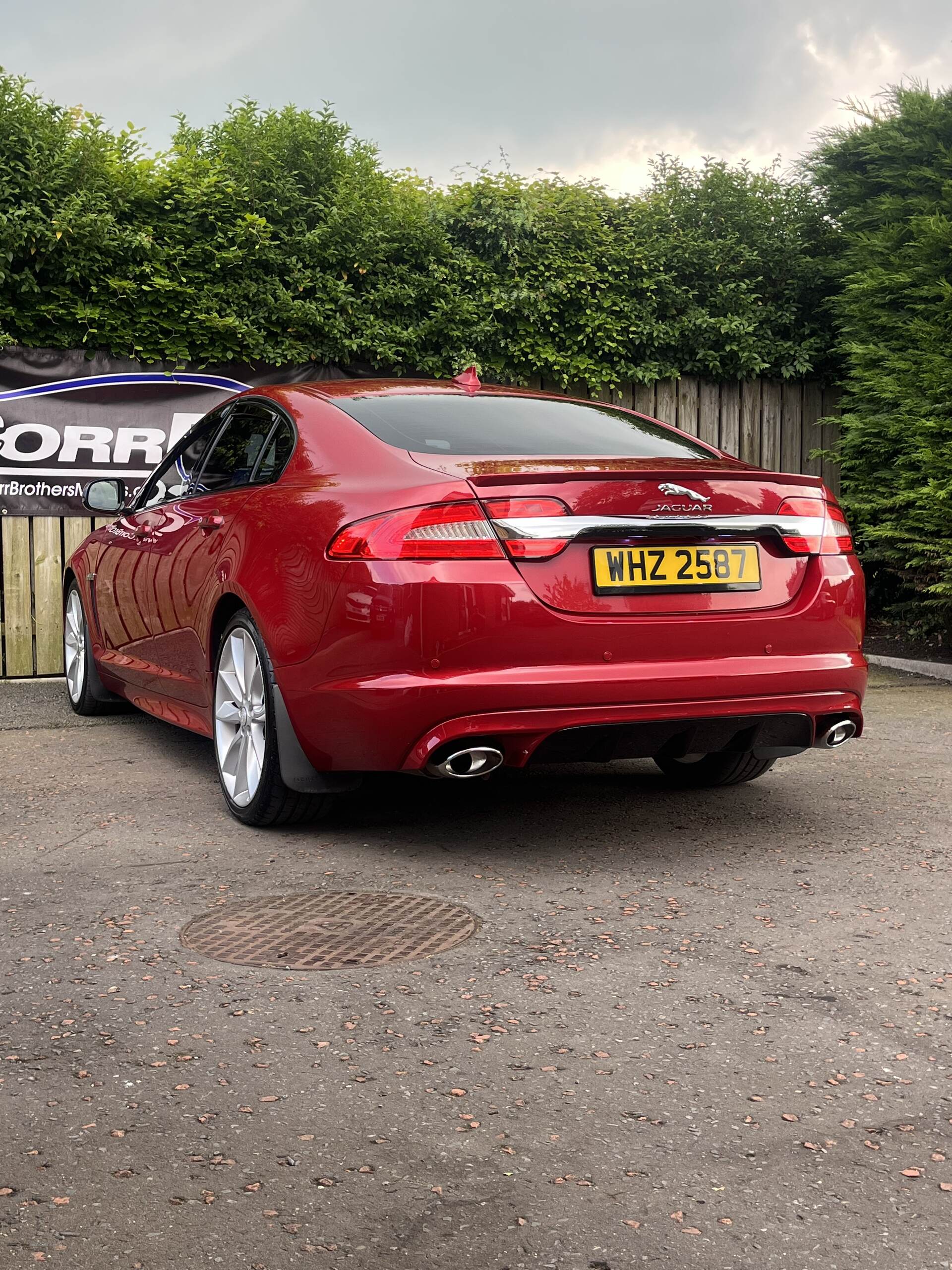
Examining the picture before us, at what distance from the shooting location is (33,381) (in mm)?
8664

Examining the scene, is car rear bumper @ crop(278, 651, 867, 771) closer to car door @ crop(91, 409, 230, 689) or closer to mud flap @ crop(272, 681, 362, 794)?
mud flap @ crop(272, 681, 362, 794)

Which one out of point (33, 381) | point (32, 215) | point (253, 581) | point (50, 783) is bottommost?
point (50, 783)

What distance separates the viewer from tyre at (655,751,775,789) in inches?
208

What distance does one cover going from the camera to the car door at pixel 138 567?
18.8ft

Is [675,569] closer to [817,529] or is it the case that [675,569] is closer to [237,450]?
[817,529]

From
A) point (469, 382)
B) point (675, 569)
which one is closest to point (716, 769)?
point (675, 569)

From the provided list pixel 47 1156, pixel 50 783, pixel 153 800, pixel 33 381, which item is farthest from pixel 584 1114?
pixel 33 381

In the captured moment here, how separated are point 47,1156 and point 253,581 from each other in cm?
251

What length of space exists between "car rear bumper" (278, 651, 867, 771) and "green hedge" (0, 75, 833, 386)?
5390 mm

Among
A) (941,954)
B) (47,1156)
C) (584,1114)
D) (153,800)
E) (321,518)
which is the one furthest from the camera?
(153,800)

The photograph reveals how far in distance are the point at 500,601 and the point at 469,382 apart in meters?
1.66

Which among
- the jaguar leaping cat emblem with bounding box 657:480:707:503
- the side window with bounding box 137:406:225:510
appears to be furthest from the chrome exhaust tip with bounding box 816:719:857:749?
the side window with bounding box 137:406:225:510

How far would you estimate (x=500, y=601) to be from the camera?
3.82 metres

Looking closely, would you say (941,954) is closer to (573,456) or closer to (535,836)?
(535,836)
